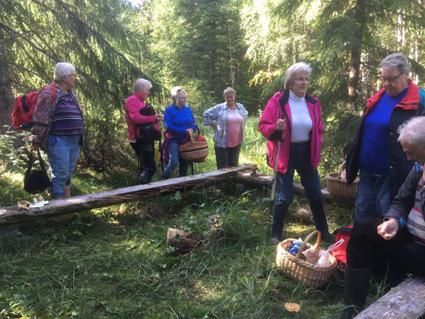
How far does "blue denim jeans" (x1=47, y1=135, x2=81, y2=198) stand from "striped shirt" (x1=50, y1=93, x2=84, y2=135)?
85 millimetres

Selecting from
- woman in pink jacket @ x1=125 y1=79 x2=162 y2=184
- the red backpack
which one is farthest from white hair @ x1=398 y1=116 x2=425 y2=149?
the red backpack

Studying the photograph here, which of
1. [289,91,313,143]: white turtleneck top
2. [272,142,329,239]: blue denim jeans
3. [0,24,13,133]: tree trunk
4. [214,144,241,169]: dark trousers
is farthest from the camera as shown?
[214,144,241,169]: dark trousers

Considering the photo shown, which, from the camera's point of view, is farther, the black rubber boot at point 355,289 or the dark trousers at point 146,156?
the dark trousers at point 146,156

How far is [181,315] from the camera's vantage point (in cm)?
321

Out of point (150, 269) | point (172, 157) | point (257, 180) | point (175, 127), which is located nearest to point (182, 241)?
point (150, 269)

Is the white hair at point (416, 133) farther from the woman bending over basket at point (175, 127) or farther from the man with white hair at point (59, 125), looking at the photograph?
the woman bending over basket at point (175, 127)

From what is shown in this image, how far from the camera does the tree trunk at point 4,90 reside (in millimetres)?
6430

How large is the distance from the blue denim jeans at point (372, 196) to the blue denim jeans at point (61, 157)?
343 cm

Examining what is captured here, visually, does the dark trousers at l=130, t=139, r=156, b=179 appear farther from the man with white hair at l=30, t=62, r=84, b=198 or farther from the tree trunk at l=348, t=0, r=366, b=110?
the tree trunk at l=348, t=0, r=366, b=110

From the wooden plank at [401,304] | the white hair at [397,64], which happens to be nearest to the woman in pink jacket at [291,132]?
the white hair at [397,64]

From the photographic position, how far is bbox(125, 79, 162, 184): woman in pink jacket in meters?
6.25

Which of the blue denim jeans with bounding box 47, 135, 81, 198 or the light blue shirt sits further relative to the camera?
the light blue shirt

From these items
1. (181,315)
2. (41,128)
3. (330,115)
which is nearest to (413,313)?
(181,315)

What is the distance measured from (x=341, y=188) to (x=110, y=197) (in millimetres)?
2948
